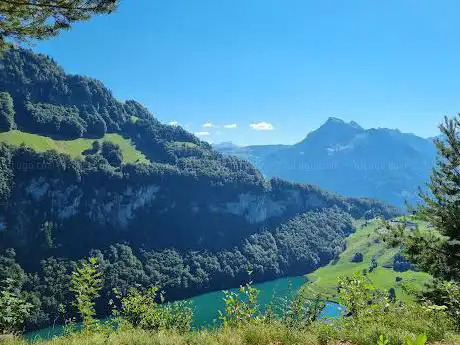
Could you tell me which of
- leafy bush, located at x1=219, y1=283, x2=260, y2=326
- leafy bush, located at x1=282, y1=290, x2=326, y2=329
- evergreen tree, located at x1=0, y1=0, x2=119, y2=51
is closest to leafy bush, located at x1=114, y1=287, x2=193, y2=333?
leafy bush, located at x1=219, y1=283, x2=260, y2=326

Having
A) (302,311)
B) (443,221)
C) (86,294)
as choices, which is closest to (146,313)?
(86,294)

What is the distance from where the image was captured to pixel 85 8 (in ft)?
38.9

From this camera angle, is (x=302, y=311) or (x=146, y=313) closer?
→ (x=302, y=311)

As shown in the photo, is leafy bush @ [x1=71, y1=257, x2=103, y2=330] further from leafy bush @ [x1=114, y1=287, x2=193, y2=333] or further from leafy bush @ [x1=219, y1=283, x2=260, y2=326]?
leafy bush @ [x1=219, y1=283, x2=260, y2=326]

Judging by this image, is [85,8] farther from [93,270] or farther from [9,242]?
[9,242]

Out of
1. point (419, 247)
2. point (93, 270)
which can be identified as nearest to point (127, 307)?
point (93, 270)

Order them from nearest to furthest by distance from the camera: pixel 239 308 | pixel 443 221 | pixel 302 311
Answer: pixel 239 308 < pixel 302 311 < pixel 443 221

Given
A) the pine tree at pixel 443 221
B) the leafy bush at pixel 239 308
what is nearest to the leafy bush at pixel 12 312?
the leafy bush at pixel 239 308

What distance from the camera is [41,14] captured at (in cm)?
1217

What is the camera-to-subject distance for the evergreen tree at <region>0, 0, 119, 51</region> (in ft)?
38.3

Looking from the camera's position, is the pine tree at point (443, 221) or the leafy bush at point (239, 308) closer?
the leafy bush at point (239, 308)

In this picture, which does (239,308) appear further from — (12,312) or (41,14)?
(41,14)

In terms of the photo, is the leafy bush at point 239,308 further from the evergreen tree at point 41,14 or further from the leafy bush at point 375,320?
the evergreen tree at point 41,14

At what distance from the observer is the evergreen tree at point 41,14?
1168cm
